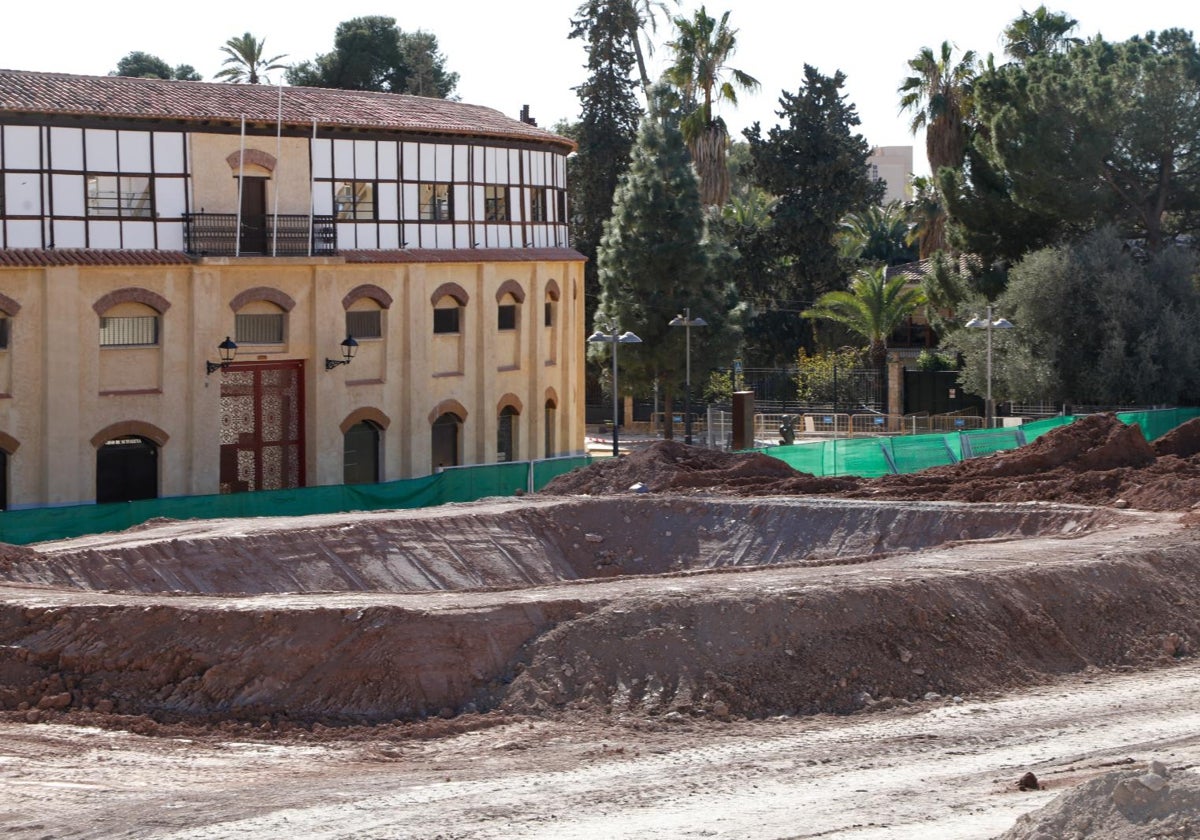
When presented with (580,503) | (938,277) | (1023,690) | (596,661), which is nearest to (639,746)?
(596,661)

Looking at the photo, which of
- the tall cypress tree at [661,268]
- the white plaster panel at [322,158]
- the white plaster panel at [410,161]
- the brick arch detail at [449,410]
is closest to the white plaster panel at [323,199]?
the white plaster panel at [322,158]

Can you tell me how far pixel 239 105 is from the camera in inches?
1480

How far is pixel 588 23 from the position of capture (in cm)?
6106

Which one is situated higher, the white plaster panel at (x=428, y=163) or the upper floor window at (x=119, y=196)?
the white plaster panel at (x=428, y=163)

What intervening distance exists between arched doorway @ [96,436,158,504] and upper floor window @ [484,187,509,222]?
1109cm

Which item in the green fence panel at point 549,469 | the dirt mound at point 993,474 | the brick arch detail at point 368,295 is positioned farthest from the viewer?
the brick arch detail at point 368,295

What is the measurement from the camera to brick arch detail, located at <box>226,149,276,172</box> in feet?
121

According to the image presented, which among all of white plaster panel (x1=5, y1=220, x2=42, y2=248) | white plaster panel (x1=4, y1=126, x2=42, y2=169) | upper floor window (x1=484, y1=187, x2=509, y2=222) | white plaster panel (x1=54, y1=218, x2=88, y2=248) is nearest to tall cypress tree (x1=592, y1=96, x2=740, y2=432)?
upper floor window (x1=484, y1=187, x2=509, y2=222)

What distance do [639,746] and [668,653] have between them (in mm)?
2071

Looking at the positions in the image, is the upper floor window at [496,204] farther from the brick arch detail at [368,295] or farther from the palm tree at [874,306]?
the palm tree at [874,306]

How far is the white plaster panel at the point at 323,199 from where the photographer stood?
38.4 metres

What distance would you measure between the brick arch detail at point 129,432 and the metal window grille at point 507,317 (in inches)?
404

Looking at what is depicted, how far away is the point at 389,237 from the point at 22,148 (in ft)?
29.7

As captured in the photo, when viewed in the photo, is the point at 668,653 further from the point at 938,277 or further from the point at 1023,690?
the point at 938,277
